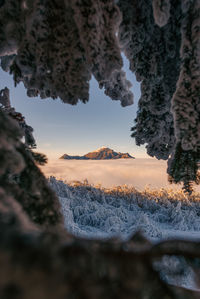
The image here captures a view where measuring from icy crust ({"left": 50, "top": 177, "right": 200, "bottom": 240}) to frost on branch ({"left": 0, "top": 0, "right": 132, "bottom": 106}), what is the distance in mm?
3011

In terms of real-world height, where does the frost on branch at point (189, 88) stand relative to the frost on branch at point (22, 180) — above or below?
above

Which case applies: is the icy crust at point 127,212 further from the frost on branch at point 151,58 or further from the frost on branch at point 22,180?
the frost on branch at point 22,180

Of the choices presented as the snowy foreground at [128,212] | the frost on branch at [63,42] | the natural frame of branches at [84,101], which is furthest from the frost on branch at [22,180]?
the snowy foreground at [128,212]

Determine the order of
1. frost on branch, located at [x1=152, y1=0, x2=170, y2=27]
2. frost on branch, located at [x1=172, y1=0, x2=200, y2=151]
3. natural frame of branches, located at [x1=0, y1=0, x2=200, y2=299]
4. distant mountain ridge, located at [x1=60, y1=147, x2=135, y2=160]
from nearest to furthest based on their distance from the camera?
natural frame of branches, located at [x1=0, y1=0, x2=200, y2=299] → frost on branch, located at [x1=152, y1=0, x2=170, y2=27] → frost on branch, located at [x1=172, y1=0, x2=200, y2=151] → distant mountain ridge, located at [x1=60, y1=147, x2=135, y2=160]

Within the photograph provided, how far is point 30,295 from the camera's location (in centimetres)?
23

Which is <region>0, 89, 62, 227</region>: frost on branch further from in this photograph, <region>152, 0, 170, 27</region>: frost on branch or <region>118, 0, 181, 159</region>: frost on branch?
<region>118, 0, 181, 159</region>: frost on branch

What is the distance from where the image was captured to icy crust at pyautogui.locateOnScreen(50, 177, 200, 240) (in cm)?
409

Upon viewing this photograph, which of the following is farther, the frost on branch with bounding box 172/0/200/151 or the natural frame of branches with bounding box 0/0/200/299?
the frost on branch with bounding box 172/0/200/151

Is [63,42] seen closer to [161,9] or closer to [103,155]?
[161,9]

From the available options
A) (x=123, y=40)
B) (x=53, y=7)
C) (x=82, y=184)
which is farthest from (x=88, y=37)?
(x=82, y=184)

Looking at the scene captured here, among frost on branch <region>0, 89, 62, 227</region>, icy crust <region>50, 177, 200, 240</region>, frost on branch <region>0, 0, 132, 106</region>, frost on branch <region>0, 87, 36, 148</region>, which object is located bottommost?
icy crust <region>50, 177, 200, 240</region>

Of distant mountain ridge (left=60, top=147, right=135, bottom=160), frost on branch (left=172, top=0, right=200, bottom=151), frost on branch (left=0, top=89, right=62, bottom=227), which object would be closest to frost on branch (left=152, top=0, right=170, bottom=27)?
frost on branch (left=172, top=0, right=200, bottom=151)

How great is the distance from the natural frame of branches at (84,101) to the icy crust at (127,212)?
2.57 metres

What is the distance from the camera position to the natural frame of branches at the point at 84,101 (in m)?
0.25
